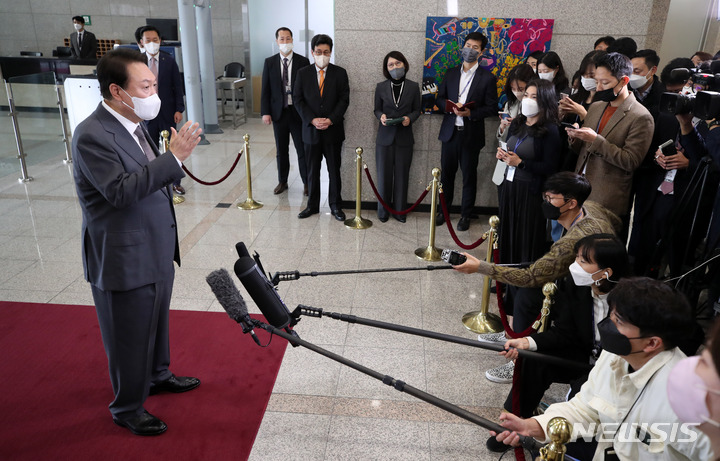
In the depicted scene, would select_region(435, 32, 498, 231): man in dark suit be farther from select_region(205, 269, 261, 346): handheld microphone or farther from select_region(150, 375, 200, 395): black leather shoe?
select_region(205, 269, 261, 346): handheld microphone

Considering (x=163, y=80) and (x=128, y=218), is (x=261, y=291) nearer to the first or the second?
(x=128, y=218)

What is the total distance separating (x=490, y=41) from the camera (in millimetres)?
5926

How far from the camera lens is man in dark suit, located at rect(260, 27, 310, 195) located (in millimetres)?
6566

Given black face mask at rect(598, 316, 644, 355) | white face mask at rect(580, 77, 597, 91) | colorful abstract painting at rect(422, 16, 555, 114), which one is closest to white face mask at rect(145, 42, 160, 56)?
colorful abstract painting at rect(422, 16, 555, 114)

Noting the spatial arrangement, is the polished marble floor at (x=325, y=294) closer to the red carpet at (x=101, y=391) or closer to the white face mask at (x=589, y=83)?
the red carpet at (x=101, y=391)

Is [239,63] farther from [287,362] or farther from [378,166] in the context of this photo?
[287,362]

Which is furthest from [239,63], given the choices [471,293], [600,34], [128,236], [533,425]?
[533,425]

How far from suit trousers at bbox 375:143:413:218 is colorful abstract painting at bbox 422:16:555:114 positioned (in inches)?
30.1

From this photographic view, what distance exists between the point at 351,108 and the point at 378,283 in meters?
2.50

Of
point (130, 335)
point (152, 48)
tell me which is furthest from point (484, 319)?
point (152, 48)

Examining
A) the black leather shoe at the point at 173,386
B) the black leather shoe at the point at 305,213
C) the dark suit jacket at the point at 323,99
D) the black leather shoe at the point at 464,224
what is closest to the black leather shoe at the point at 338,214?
the black leather shoe at the point at 305,213

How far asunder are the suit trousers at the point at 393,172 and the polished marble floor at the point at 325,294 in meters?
0.31

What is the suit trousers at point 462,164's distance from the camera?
5906 millimetres

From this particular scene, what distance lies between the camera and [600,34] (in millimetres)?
5793
